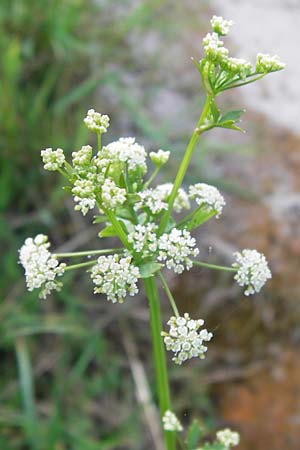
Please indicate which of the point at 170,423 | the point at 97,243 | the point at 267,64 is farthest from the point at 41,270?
the point at 97,243

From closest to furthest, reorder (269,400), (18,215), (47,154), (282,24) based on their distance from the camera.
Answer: (47,154)
(269,400)
(18,215)
(282,24)

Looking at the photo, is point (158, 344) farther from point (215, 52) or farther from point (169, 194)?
point (215, 52)

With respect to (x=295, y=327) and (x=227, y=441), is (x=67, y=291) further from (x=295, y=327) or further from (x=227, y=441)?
(x=227, y=441)

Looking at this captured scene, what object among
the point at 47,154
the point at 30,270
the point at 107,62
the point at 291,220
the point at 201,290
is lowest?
the point at 30,270

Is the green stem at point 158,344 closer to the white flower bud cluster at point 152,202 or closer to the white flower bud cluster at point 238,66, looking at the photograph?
the white flower bud cluster at point 152,202

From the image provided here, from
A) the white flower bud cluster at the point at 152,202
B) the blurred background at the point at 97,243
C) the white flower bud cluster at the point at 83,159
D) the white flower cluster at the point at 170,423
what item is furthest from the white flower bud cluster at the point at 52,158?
the blurred background at the point at 97,243

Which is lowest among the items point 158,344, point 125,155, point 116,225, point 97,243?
point 158,344

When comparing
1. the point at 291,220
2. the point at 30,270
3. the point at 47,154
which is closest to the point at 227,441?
the point at 30,270
